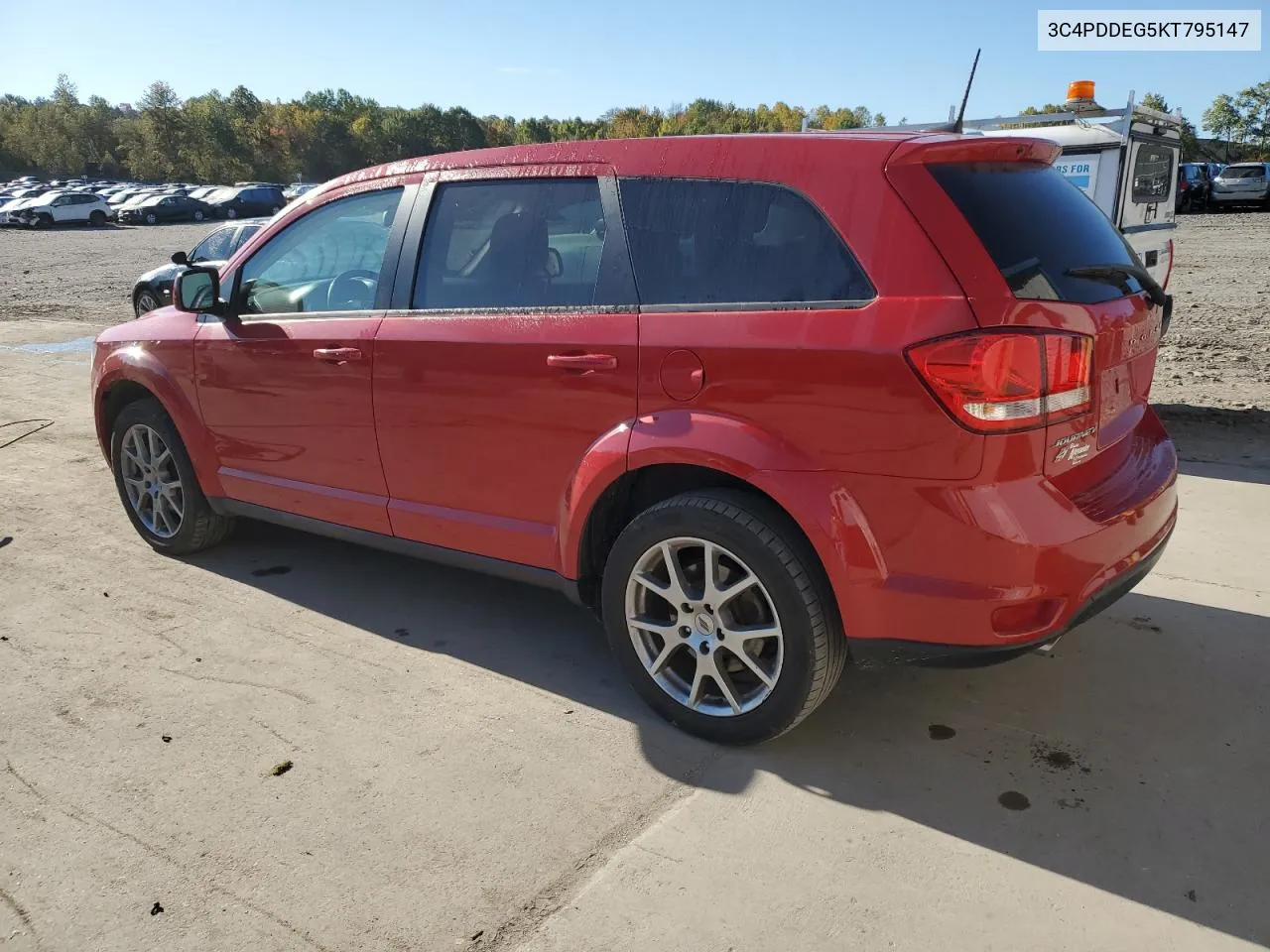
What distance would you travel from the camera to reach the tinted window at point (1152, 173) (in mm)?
7539

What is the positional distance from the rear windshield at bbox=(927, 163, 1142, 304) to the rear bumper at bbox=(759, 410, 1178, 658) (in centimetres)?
54

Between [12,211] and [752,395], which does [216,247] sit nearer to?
[752,395]

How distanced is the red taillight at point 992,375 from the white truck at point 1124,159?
5.21m

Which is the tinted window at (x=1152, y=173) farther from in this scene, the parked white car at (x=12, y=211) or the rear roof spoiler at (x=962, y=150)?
the parked white car at (x=12, y=211)

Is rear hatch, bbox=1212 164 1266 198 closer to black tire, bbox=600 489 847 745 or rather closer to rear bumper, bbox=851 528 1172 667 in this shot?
rear bumper, bbox=851 528 1172 667

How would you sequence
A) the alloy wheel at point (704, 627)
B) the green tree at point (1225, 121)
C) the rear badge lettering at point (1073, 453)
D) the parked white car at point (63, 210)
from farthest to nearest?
the green tree at point (1225, 121) → the parked white car at point (63, 210) → the alloy wheel at point (704, 627) → the rear badge lettering at point (1073, 453)

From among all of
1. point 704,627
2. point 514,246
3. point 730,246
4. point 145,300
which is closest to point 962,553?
point 704,627

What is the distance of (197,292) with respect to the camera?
432 cm

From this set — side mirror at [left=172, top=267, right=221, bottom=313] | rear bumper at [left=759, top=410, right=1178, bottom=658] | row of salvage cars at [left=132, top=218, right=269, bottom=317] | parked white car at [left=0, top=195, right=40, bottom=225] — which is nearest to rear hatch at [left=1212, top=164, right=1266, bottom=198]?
row of salvage cars at [left=132, top=218, right=269, bottom=317]

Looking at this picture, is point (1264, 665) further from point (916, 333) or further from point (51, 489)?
point (51, 489)

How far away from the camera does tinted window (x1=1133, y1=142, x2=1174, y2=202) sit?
754cm

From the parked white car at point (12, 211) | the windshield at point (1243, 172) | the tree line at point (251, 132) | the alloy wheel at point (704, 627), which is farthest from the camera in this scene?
the tree line at point (251, 132)

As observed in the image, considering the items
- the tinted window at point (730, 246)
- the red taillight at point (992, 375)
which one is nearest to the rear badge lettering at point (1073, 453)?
the red taillight at point (992, 375)

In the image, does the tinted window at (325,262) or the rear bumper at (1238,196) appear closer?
the tinted window at (325,262)
